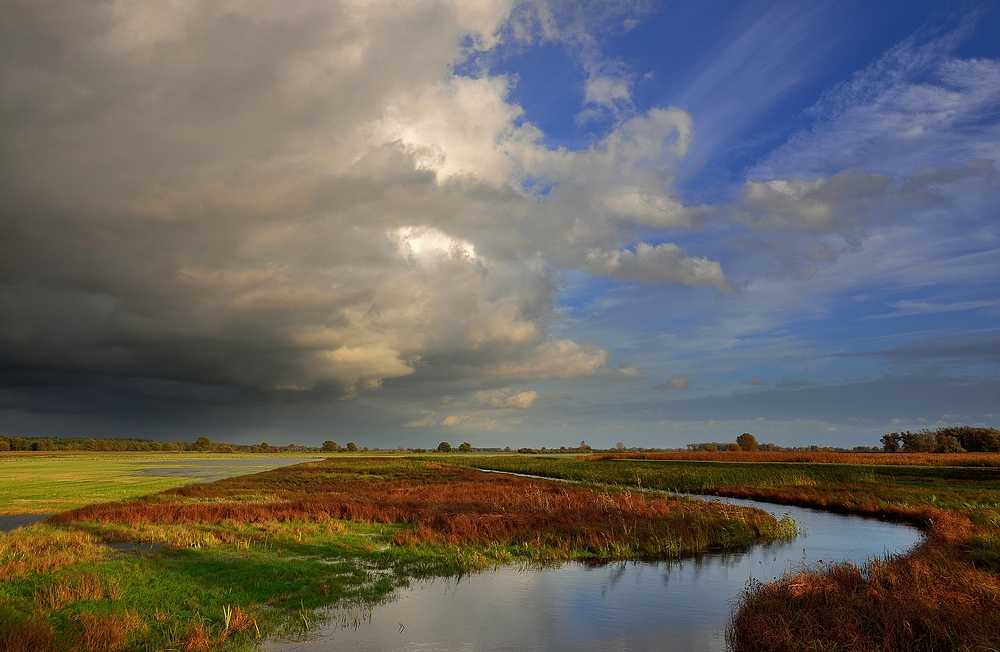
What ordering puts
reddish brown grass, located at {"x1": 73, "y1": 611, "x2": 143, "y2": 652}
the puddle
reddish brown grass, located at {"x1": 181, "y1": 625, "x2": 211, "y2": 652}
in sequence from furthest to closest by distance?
the puddle → reddish brown grass, located at {"x1": 181, "y1": 625, "x2": 211, "y2": 652} → reddish brown grass, located at {"x1": 73, "y1": 611, "x2": 143, "y2": 652}

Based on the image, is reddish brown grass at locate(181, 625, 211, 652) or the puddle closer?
reddish brown grass at locate(181, 625, 211, 652)

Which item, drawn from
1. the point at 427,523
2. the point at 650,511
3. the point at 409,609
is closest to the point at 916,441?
the point at 650,511

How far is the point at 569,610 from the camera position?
15.8 meters

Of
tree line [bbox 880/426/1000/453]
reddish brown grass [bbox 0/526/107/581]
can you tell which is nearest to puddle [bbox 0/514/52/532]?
reddish brown grass [bbox 0/526/107/581]

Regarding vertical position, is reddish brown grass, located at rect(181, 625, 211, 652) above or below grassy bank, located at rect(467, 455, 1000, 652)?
below

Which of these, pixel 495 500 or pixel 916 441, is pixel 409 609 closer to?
pixel 495 500

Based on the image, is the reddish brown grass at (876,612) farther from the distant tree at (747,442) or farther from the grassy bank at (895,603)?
the distant tree at (747,442)

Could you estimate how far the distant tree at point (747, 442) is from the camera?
17850 cm

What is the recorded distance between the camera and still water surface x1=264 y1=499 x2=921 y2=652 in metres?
13.1

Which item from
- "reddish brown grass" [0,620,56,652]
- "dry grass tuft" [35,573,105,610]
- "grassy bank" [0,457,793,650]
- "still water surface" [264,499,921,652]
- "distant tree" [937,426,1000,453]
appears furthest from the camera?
"distant tree" [937,426,1000,453]

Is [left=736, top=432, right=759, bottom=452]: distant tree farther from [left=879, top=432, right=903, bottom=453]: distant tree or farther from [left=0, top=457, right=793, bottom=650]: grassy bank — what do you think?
[left=0, top=457, right=793, bottom=650]: grassy bank

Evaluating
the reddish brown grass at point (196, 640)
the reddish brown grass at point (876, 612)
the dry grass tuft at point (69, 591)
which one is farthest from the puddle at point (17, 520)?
the reddish brown grass at point (876, 612)

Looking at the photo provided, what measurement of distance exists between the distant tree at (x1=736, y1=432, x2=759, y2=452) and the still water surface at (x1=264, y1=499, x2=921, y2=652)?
170 metres

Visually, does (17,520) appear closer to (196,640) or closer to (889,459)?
(196,640)
